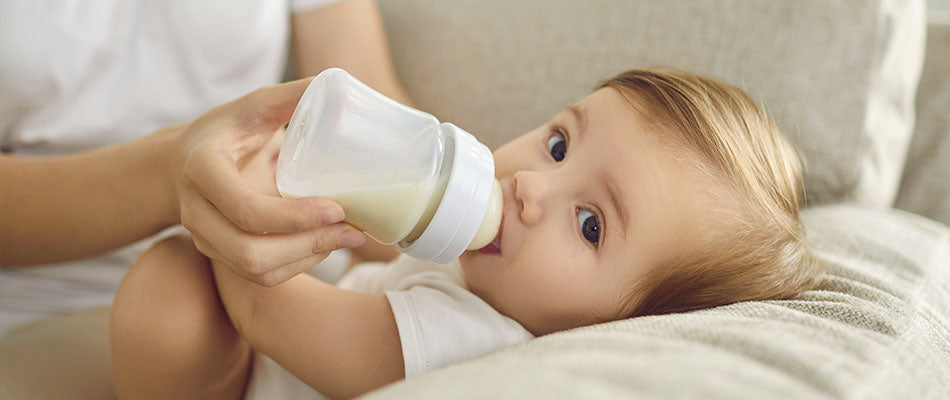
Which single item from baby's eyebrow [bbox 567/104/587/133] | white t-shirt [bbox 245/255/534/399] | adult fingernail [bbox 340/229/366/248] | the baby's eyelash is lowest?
white t-shirt [bbox 245/255/534/399]

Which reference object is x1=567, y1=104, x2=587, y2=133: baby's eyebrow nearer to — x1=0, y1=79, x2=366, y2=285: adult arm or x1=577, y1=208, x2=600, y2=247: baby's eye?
x1=577, y1=208, x2=600, y2=247: baby's eye

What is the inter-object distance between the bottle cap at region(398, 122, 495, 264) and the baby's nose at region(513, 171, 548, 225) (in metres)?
0.08

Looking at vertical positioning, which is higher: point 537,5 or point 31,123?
point 537,5

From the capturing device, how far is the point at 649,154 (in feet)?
2.20

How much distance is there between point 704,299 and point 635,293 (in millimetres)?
75

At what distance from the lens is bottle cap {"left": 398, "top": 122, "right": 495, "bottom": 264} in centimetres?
56

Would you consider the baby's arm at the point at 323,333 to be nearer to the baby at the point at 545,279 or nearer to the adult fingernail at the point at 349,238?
→ the baby at the point at 545,279

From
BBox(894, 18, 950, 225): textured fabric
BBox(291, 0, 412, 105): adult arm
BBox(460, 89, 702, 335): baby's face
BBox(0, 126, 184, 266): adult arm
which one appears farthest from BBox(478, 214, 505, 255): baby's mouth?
BBox(894, 18, 950, 225): textured fabric

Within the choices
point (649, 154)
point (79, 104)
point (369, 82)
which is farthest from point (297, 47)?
point (649, 154)

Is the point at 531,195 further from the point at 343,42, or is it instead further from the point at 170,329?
the point at 343,42

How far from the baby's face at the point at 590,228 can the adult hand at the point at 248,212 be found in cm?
20

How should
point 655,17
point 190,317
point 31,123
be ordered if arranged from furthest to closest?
point 655,17
point 31,123
point 190,317

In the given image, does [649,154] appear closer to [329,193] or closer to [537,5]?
[329,193]

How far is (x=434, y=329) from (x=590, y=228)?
0.20 meters
